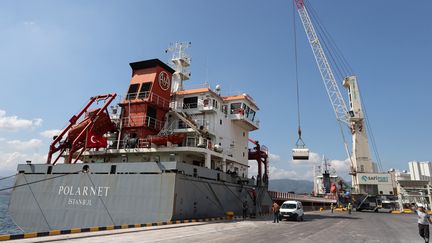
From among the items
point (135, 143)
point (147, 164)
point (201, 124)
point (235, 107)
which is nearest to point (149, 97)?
point (135, 143)

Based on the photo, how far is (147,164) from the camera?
1814 centimetres

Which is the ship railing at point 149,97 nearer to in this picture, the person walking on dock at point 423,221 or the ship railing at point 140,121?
the ship railing at point 140,121

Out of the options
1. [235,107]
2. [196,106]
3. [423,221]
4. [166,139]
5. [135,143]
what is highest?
[235,107]

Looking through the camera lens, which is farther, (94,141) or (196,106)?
(196,106)

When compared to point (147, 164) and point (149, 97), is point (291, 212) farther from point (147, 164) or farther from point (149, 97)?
point (149, 97)

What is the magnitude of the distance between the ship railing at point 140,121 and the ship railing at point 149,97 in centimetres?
149

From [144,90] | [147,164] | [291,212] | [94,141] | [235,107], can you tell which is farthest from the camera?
[235,107]

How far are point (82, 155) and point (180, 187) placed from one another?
11.0 metres

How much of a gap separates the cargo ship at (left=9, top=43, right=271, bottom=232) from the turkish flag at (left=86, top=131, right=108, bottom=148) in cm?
8

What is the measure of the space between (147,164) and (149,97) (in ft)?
25.1

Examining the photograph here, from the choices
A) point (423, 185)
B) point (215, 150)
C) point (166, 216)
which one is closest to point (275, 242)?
point (166, 216)

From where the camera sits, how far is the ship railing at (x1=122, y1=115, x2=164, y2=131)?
76.4 ft

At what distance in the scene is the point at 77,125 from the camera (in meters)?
23.7

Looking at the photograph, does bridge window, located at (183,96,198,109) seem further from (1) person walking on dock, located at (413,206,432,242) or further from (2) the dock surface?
(1) person walking on dock, located at (413,206,432,242)
